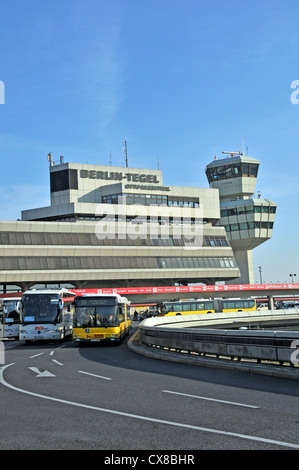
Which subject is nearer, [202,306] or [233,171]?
[202,306]

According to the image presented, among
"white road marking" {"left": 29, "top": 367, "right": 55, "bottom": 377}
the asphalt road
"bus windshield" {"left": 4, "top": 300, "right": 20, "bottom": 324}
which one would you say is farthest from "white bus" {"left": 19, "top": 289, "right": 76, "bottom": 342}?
the asphalt road

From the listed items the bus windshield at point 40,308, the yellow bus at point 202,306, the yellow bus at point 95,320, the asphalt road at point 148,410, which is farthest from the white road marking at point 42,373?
the yellow bus at point 202,306

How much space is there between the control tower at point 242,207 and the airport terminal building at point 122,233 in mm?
222

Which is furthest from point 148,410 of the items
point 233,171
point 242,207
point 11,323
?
point 233,171

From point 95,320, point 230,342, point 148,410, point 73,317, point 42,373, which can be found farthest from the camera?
point 73,317

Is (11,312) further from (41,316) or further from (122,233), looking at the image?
(122,233)

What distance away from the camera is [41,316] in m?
33.3

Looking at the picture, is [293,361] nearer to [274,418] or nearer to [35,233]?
[274,418]

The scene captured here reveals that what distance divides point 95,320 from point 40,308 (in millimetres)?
4301

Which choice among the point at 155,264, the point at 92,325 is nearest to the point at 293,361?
the point at 92,325

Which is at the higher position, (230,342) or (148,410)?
(230,342)

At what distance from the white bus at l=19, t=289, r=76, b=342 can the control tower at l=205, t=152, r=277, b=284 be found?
7706 centimetres

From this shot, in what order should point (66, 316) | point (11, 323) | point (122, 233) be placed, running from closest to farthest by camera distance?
1. point (66, 316)
2. point (11, 323)
3. point (122, 233)

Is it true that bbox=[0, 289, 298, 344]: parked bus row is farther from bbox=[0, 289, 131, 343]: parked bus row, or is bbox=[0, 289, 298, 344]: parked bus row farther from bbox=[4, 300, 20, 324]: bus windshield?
bbox=[4, 300, 20, 324]: bus windshield
